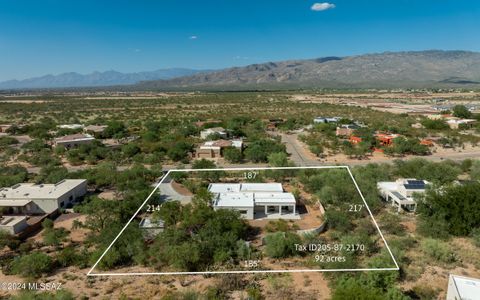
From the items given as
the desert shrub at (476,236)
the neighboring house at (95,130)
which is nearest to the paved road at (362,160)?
the desert shrub at (476,236)

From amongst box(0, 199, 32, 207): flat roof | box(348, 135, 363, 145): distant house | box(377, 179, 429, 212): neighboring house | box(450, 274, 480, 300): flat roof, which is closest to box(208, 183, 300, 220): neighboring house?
box(377, 179, 429, 212): neighboring house

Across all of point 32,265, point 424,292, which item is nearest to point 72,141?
point 32,265

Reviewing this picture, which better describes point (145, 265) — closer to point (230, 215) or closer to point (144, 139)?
point (230, 215)

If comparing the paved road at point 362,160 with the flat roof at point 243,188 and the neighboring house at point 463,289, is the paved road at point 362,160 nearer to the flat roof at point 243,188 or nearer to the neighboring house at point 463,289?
the flat roof at point 243,188

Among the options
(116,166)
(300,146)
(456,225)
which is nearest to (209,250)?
(456,225)

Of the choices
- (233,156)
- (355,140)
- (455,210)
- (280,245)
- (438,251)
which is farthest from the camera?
(355,140)

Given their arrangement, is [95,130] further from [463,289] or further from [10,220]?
[463,289]
